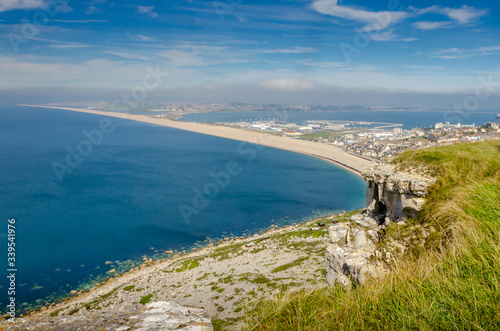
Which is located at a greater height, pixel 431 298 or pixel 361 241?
pixel 431 298

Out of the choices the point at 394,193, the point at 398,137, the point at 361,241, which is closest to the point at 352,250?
the point at 361,241

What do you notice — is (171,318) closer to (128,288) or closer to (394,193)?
(394,193)

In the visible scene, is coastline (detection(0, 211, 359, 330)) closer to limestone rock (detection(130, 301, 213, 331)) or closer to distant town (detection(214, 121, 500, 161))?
limestone rock (detection(130, 301, 213, 331))

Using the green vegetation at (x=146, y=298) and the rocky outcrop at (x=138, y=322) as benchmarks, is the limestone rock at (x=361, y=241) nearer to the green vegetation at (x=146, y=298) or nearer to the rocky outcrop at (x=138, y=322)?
the rocky outcrop at (x=138, y=322)

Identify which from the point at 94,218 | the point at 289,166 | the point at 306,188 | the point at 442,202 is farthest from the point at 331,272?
the point at 289,166

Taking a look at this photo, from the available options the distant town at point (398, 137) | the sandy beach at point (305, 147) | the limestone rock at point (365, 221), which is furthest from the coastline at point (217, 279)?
the sandy beach at point (305, 147)

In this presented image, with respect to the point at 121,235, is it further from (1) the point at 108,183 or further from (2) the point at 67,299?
(1) the point at 108,183
